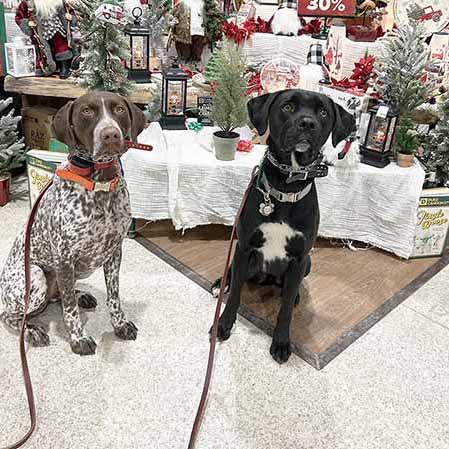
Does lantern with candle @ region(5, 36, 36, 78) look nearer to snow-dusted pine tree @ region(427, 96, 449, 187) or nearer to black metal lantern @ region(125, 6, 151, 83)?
black metal lantern @ region(125, 6, 151, 83)

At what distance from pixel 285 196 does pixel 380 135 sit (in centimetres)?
127

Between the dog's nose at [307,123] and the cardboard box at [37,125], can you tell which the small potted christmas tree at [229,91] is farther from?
the cardboard box at [37,125]

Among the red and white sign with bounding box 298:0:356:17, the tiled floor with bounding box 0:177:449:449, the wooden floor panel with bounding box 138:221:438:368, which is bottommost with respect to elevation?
the tiled floor with bounding box 0:177:449:449

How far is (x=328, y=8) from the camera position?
3.19 m

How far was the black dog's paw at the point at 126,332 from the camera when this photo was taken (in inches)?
83.2

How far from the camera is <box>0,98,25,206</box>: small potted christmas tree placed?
3.17 metres

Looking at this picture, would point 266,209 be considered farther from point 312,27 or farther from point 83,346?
point 312,27

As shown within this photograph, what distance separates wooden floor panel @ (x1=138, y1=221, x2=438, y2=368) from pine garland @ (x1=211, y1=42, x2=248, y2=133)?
0.77 metres

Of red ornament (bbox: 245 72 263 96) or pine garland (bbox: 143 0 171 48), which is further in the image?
pine garland (bbox: 143 0 171 48)

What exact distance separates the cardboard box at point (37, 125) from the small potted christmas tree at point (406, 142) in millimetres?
2367

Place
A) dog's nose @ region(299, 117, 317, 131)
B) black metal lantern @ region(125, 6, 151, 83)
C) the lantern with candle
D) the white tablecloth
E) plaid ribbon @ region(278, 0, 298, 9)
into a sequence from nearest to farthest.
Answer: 1. dog's nose @ region(299, 117, 317, 131)
2. the white tablecloth
3. black metal lantern @ region(125, 6, 151, 83)
4. the lantern with candle
5. plaid ribbon @ region(278, 0, 298, 9)

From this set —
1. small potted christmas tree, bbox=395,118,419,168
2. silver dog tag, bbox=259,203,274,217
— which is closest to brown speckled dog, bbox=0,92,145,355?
silver dog tag, bbox=259,203,274,217

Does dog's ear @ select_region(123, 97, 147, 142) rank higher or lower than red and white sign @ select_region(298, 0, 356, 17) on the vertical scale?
lower

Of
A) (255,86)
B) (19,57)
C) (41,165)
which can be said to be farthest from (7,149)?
(255,86)
